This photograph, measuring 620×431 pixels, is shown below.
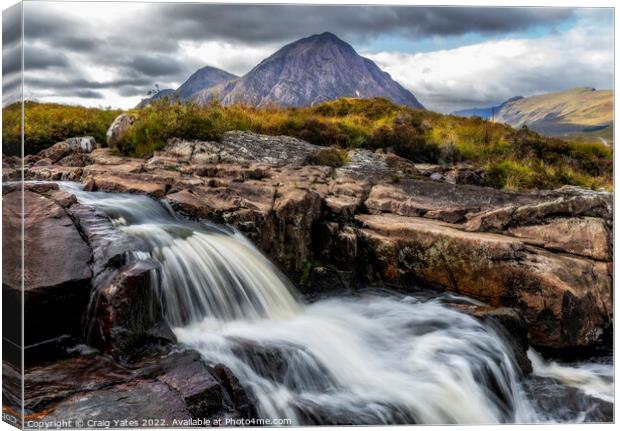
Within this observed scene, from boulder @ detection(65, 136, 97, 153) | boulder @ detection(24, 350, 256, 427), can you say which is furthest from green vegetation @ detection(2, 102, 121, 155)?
boulder @ detection(24, 350, 256, 427)

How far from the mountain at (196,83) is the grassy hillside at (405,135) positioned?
0.15m

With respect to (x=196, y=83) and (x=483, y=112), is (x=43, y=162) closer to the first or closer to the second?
(x=196, y=83)

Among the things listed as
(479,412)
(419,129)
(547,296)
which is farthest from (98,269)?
(547,296)

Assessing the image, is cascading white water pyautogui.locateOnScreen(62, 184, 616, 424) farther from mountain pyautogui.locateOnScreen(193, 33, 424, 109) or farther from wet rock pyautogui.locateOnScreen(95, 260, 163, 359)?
mountain pyautogui.locateOnScreen(193, 33, 424, 109)

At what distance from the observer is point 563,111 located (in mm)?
7656

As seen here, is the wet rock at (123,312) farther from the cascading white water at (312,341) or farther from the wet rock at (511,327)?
the wet rock at (511,327)

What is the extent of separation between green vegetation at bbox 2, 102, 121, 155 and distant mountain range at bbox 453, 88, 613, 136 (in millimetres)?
4477

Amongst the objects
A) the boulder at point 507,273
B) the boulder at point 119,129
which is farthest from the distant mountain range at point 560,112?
the boulder at point 119,129

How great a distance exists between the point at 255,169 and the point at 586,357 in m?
4.67

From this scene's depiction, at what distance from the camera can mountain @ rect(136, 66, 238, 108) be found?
7125mm

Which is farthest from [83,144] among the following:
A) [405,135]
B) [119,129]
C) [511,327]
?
[511,327]

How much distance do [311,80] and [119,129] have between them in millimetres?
2445

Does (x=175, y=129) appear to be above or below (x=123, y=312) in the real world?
above

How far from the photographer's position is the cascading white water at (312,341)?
5.89m
